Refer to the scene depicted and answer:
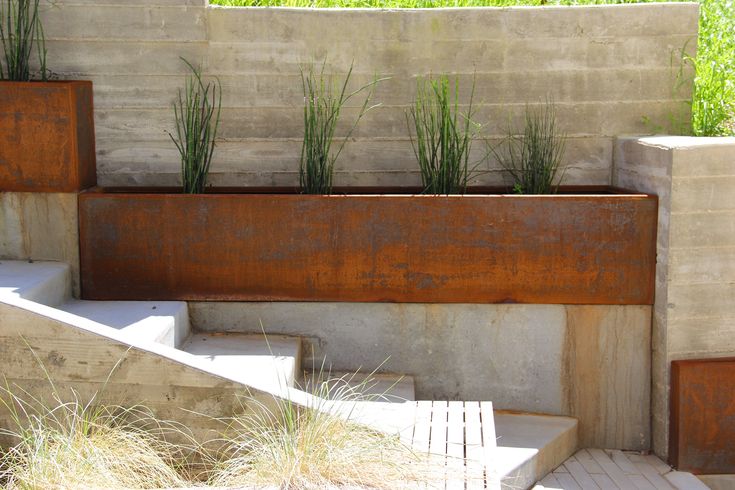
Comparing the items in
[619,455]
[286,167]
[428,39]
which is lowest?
[619,455]

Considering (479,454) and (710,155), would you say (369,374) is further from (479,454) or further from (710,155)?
(710,155)

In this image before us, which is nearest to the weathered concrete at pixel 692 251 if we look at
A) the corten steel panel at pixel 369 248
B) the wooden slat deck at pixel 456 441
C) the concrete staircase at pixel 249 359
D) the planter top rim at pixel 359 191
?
the corten steel panel at pixel 369 248

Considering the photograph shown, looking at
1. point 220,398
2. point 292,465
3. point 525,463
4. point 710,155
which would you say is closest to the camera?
point 292,465

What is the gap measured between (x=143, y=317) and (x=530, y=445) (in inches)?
67.7

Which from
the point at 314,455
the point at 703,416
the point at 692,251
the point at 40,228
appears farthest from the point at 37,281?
the point at 703,416

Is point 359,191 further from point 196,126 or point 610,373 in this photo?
point 610,373

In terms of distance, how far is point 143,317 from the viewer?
4.09 meters

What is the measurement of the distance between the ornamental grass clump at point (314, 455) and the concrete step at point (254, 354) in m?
0.27

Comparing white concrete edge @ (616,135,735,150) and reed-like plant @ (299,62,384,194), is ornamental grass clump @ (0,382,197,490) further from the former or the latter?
white concrete edge @ (616,135,735,150)

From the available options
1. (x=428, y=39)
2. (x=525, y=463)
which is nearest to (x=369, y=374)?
(x=525, y=463)

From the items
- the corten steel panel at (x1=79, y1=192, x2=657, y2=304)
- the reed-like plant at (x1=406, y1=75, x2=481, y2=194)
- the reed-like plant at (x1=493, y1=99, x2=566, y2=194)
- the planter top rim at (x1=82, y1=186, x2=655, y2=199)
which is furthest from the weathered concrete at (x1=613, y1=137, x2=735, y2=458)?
the reed-like plant at (x1=406, y1=75, x2=481, y2=194)

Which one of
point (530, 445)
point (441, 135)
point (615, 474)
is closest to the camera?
point (530, 445)

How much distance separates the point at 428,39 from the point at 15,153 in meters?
1.99

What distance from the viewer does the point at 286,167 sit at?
15.4 ft
